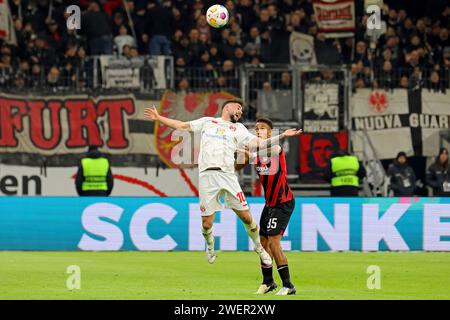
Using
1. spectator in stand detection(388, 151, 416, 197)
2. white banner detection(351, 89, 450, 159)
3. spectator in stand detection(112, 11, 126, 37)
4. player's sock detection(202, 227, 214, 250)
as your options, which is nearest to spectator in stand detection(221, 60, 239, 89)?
white banner detection(351, 89, 450, 159)

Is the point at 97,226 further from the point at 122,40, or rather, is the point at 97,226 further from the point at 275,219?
the point at 275,219

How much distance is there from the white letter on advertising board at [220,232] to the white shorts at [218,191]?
5830mm

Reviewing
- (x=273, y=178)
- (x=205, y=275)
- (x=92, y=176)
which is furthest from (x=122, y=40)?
(x=273, y=178)

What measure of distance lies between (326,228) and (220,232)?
6.33 ft

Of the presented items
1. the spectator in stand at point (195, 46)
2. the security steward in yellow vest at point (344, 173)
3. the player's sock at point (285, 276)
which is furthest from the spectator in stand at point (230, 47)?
the player's sock at point (285, 276)

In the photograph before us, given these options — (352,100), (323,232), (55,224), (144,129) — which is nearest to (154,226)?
(55,224)

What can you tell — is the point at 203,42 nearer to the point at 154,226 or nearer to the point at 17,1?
the point at 17,1

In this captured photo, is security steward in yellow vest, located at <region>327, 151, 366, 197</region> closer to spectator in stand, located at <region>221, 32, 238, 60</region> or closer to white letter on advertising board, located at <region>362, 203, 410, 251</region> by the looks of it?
white letter on advertising board, located at <region>362, 203, 410, 251</region>

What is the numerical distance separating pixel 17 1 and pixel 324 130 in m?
7.65

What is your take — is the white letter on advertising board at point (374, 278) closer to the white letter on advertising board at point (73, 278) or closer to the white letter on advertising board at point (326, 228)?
the white letter on advertising board at point (326, 228)

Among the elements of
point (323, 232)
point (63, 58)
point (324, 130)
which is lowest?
point (323, 232)

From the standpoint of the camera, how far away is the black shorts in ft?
45.8

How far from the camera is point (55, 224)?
2108 cm

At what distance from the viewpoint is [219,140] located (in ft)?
48.5
